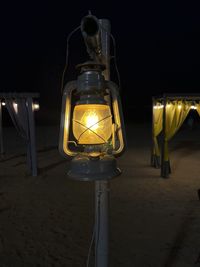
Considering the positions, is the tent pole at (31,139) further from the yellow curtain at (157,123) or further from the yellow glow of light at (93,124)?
the yellow glow of light at (93,124)

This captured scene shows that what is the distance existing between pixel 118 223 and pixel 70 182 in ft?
9.94

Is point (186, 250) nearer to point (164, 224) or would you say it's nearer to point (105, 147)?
point (164, 224)

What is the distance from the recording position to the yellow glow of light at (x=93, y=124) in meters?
1.48

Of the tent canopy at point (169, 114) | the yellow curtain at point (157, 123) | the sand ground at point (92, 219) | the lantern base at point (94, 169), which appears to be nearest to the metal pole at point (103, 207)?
the lantern base at point (94, 169)

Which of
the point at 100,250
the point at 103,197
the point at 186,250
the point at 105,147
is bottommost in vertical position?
the point at 186,250

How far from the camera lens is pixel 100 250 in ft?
5.32

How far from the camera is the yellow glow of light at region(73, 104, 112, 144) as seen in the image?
148 centimetres

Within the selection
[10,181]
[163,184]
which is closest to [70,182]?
[10,181]

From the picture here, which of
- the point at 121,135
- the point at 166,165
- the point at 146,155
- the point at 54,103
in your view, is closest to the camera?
the point at 121,135

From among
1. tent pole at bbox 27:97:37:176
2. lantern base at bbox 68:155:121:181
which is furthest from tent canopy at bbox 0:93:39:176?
lantern base at bbox 68:155:121:181

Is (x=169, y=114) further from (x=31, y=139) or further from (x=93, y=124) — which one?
(x=93, y=124)

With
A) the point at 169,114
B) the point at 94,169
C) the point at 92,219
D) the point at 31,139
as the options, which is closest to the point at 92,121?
the point at 94,169

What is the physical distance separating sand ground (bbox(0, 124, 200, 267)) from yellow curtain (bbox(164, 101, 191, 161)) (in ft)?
4.21

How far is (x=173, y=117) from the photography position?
8250mm
